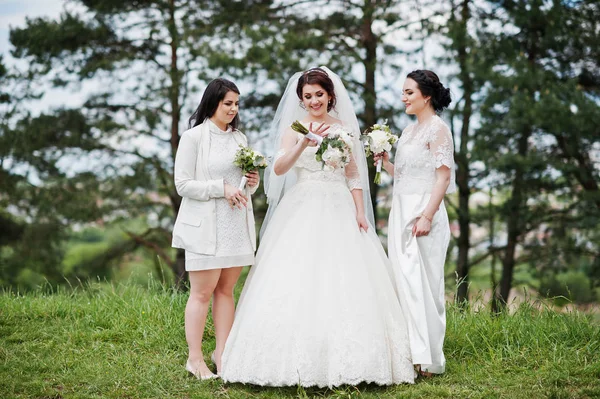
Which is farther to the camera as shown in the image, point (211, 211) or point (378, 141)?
point (378, 141)

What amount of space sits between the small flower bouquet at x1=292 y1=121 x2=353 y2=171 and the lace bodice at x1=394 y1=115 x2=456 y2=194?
1.60 feet

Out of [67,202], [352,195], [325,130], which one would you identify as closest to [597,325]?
[352,195]

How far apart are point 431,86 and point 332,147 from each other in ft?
3.06

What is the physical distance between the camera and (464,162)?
13672 millimetres

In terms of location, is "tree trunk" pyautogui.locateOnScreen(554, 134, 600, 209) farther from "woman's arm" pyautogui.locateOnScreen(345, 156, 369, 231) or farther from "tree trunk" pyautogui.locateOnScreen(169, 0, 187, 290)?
"woman's arm" pyautogui.locateOnScreen(345, 156, 369, 231)

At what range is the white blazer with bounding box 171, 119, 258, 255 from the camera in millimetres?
4891

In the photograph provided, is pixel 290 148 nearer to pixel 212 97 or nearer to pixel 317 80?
pixel 317 80

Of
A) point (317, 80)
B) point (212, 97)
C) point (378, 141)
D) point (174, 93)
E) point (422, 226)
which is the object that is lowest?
point (422, 226)

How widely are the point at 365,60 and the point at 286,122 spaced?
8.88m

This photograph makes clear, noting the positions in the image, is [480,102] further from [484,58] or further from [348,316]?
[348,316]

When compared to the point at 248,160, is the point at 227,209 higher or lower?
lower

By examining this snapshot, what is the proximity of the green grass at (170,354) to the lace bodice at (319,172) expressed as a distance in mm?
1581

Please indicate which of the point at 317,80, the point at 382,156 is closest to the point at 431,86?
the point at 382,156

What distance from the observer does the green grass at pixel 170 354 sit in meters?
4.79
